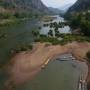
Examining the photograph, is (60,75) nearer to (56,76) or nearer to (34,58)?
(56,76)

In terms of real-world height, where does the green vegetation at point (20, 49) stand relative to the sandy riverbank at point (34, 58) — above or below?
above

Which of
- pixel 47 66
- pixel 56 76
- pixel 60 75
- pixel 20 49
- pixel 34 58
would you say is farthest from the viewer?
pixel 20 49

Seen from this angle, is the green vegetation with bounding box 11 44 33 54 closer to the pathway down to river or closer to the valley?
the valley

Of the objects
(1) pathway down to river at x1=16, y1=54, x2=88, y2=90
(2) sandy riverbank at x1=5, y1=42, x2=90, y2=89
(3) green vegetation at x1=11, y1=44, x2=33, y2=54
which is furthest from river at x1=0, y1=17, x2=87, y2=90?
(3) green vegetation at x1=11, y1=44, x2=33, y2=54

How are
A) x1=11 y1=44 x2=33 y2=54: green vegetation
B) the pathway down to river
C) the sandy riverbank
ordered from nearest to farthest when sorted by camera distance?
the pathway down to river, the sandy riverbank, x1=11 y1=44 x2=33 y2=54: green vegetation

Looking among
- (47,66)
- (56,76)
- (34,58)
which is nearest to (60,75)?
(56,76)

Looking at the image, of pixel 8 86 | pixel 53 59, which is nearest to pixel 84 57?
pixel 53 59

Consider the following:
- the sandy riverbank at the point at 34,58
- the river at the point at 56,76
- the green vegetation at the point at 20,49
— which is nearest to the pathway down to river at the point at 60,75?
the river at the point at 56,76

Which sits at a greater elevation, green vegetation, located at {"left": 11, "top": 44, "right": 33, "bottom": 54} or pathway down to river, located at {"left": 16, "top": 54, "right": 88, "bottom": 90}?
Answer: green vegetation, located at {"left": 11, "top": 44, "right": 33, "bottom": 54}

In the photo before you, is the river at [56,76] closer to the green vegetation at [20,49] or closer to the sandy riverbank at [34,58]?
the sandy riverbank at [34,58]

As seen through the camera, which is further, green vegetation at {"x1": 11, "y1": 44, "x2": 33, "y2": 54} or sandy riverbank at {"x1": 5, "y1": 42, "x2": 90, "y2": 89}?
green vegetation at {"x1": 11, "y1": 44, "x2": 33, "y2": 54}
